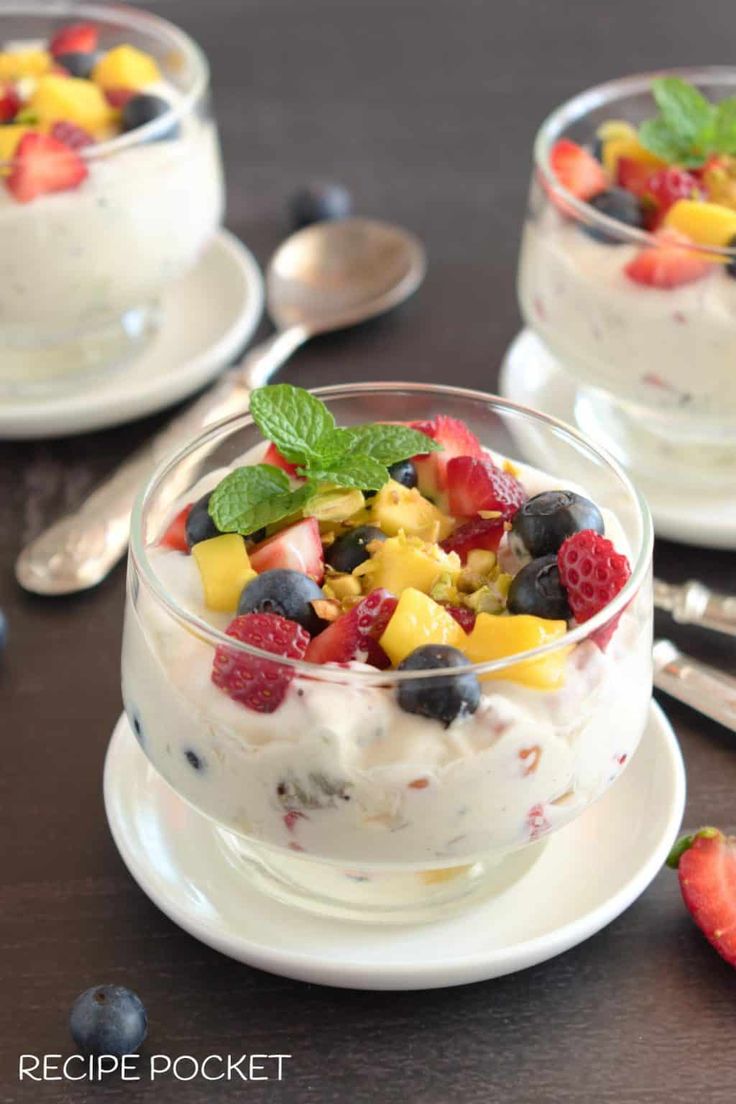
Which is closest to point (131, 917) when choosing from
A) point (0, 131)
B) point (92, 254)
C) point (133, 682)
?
point (133, 682)

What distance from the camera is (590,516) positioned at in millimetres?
1481

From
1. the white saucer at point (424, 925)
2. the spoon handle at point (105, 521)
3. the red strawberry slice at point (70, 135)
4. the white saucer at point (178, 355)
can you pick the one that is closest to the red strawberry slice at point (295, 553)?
the white saucer at point (424, 925)

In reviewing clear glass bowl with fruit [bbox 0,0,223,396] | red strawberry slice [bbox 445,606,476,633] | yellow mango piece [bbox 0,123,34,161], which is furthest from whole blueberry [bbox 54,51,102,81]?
red strawberry slice [bbox 445,606,476,633]

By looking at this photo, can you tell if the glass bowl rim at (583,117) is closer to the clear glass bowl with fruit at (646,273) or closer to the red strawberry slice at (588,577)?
the clear glass bowl with fruit at (646,273)

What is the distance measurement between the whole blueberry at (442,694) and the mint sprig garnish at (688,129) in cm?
122

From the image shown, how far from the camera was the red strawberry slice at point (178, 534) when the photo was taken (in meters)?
1.54

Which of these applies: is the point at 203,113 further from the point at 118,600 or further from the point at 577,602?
the point at 577,602

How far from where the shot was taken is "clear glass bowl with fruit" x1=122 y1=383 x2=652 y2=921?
1305 millimetres

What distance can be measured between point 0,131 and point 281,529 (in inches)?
40.8

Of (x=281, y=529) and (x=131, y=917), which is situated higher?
(x=281, y=529)

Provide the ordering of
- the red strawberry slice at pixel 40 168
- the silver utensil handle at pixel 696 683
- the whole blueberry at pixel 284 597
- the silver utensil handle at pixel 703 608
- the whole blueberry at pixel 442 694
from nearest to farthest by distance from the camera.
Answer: the whole blueberry at pixel 442 694 → the whole blueberry at pixel 284 597 → the silver utensil handle at pixel 696 683 → the silver utensil handle at pixel 703 608 → the red strawberry slice at pixel 40 168

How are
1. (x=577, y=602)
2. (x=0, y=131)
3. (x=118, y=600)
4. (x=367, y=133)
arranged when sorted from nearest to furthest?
1. (x=577, y=602)
2. (x=118, y=600)
3. (x=0, y=131)
4. (x=367, y=133)

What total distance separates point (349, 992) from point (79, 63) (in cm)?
161

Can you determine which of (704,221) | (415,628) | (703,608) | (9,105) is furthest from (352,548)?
(9,105)
